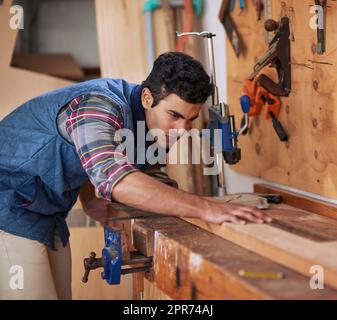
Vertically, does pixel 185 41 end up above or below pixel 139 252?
above

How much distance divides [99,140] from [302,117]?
0.91 meters

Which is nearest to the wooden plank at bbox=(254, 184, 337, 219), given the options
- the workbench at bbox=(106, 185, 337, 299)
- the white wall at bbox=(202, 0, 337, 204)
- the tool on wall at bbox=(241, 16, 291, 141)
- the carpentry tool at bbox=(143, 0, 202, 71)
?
the workbench at bbox=(106, 185, 337, 299)

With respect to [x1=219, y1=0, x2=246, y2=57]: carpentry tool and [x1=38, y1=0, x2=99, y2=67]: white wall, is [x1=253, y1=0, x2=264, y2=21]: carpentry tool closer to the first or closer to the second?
[x1=219, y1=0, x2=246, y2=57]: carpentry tool

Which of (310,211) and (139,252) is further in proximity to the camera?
(310,211)

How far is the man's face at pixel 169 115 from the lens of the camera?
6.26ft

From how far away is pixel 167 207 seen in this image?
1.66 meters

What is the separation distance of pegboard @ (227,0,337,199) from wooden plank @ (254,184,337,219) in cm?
5

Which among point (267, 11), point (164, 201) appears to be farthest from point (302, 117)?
point (164, 201)

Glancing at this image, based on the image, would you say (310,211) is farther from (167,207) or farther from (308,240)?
(167,207)

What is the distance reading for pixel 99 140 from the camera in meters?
1.70

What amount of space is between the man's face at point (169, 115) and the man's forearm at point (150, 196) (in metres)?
0.32

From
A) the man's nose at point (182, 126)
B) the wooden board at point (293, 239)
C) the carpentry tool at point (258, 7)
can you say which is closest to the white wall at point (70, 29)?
the carpentry tool at point (258, 7)

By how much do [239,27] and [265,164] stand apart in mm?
663
